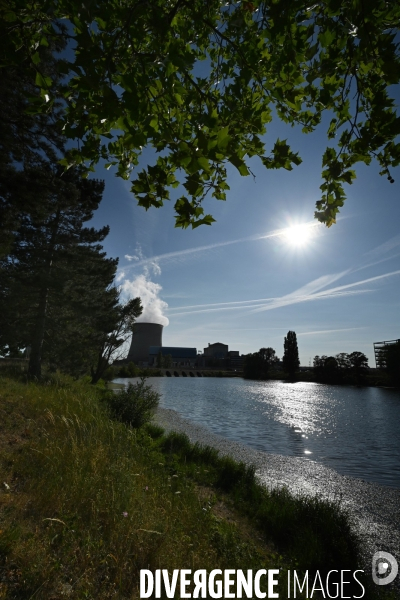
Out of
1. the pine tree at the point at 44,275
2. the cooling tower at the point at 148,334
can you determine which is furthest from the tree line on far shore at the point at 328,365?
the pine tree at the point at 44,275

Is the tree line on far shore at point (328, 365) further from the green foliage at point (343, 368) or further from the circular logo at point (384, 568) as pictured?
the circular logo at point (384, 568)

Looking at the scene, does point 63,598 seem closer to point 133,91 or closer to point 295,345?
point 133,91

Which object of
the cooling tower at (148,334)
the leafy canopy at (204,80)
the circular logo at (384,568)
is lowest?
the circular logo at (384,568)

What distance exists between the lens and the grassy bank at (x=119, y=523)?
3246mm

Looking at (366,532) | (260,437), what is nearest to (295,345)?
(260,437)

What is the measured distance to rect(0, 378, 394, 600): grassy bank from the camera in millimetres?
3246

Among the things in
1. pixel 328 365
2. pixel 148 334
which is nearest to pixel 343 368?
pixel 328 365

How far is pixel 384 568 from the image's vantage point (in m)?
6.03

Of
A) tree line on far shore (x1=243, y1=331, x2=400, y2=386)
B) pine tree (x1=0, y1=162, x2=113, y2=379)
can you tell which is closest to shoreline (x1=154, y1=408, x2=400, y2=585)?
pine tree (x1=0, y1=162, x2=113, y2=379)

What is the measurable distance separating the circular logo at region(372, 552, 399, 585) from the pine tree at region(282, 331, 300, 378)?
9671 cm

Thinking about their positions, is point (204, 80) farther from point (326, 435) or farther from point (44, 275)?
point (326, 435)

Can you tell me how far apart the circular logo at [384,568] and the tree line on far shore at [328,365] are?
7382 cm

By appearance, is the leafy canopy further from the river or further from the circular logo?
the river

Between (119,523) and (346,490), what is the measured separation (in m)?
→ 9.20
